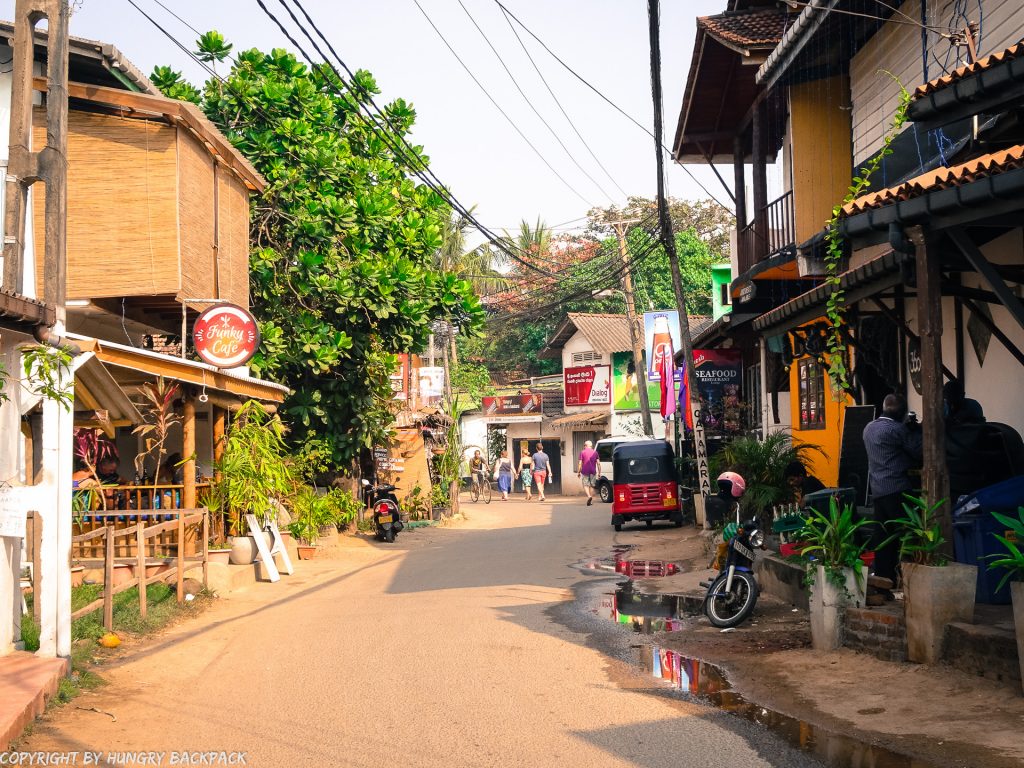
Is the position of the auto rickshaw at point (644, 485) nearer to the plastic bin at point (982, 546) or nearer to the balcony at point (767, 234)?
the balcony at point (767, 234)

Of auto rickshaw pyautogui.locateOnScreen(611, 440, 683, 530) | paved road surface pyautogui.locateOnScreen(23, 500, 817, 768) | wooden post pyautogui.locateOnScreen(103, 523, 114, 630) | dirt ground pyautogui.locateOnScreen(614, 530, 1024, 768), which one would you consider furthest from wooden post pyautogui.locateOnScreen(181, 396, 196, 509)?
auto rickshaw pyautogui.locateOnScreen(611, 440, 683, 530)

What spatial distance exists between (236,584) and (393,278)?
7797mm

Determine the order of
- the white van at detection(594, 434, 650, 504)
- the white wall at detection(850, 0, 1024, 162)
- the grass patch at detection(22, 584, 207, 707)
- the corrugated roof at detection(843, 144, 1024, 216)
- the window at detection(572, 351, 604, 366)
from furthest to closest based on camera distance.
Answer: the window at detection(572, 351, 604, 366), the white van at detection(594, 434, 650, 504), the white wall at detection(850, 0, 1024, 162), the grass patch at detection(22, 584, 207, 707), the corrugated roof at detection(843, 144, 1024, 216)

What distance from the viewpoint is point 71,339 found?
10.4 m

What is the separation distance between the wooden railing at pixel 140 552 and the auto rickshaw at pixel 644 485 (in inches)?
459

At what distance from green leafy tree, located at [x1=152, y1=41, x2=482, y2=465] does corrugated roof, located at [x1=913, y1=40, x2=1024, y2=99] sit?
1302 cm

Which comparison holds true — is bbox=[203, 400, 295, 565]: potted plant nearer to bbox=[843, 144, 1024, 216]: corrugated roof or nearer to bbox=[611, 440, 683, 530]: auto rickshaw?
bbox=[843, 144, 1024, 216]: corrugated roof

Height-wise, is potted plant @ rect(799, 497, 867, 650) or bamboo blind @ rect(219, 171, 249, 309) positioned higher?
bamboo blind @ rect(219, 171, 249, 309)

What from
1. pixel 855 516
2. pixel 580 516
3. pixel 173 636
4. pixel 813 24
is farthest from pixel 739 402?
pixel 173 636

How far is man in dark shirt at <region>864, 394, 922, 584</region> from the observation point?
938 centimetres

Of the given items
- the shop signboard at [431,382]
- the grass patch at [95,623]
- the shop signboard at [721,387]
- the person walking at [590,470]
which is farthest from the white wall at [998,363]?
the shop signboard at [431,382]

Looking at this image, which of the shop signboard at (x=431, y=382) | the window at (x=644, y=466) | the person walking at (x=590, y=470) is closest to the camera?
the window at (x=644, y=466)

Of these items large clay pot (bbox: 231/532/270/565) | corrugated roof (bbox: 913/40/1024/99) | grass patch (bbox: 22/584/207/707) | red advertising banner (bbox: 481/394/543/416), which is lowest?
grass patch (bbox: 22/584/207/707)

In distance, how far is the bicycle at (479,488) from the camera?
4328 centimetres
